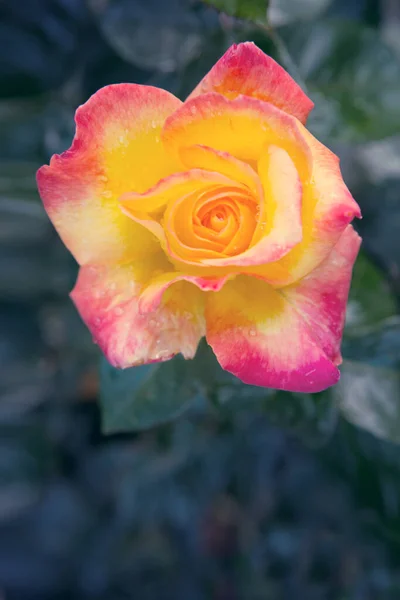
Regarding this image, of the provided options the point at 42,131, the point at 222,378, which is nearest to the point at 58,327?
the point at 42,131

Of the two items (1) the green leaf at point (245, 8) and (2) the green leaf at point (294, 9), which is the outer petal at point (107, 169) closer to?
(1) the green leaf at point (245, 8)

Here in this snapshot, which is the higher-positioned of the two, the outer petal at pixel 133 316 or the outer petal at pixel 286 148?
the outer petal at pixel 286 148

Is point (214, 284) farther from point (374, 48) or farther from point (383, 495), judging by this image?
point (383, 495)

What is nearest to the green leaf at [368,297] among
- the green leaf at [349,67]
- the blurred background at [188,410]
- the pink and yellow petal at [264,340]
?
the blurred background at [188,410]

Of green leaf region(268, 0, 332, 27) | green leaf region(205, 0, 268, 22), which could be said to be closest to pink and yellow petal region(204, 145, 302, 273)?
green leaf region(205, 0, 268, 22)

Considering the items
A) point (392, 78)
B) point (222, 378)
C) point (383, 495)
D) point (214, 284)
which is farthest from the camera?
point (383, 495)

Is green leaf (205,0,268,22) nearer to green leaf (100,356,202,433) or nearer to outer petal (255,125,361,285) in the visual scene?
outer petal (255,125,361,285)

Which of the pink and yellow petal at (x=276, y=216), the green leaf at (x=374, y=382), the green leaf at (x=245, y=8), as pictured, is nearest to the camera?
the pink and yellow petal at (x=276, y=216)

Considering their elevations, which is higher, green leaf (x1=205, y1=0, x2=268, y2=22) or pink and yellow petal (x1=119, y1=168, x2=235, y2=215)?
green leaf (x1=205, y1=0, x2=268, y2=22)
